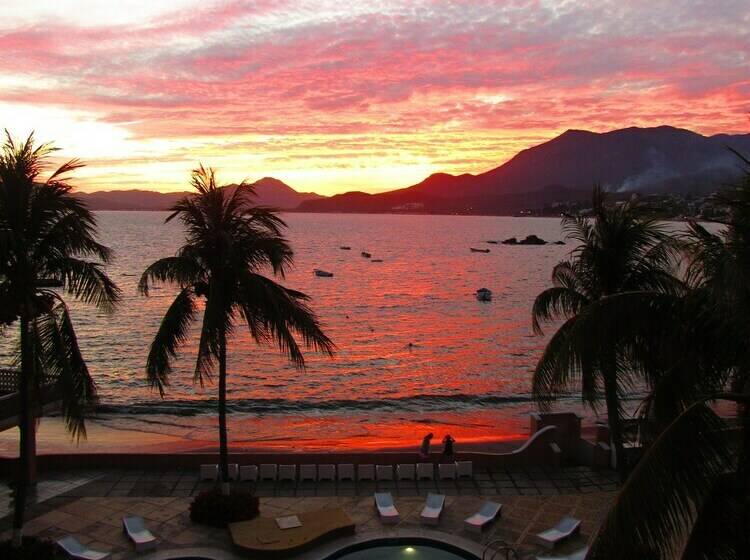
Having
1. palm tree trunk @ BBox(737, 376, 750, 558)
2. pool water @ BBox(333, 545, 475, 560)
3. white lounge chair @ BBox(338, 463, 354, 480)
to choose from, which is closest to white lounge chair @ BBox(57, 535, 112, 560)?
pool water @ BBox(333, 545, 475, 560)

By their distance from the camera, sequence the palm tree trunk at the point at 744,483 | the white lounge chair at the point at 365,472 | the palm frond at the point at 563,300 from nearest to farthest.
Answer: the palm tree trunk at the point at 744,483
the palm frond at the point at 563,300
the white lounge chair at the point at 365,472

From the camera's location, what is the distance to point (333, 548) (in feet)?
41.8

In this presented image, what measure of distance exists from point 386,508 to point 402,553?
1.59 metres

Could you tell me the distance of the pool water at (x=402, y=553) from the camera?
41.4 feet

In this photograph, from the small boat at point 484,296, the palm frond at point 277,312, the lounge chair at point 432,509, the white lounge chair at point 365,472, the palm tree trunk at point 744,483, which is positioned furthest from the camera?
the small boat at point 484,296

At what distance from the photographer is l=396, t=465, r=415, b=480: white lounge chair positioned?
16812 mm

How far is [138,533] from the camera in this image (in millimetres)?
12992

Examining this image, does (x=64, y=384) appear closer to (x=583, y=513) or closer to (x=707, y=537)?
(x=707, y=537)

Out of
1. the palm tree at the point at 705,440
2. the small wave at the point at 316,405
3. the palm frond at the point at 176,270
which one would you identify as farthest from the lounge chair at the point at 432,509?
the small wave at the point at 316,405

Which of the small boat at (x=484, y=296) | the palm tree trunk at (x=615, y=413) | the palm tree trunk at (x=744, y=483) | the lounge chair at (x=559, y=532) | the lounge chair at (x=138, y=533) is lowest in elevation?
the small boat at (x=484, y=296)

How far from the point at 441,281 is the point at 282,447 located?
71751 mm

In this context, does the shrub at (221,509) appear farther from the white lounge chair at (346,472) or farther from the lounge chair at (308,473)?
the white lounge chair at (346,472)

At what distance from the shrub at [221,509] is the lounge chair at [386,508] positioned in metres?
2.68

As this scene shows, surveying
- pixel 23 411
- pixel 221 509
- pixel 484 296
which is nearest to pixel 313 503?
pixel 221 509
